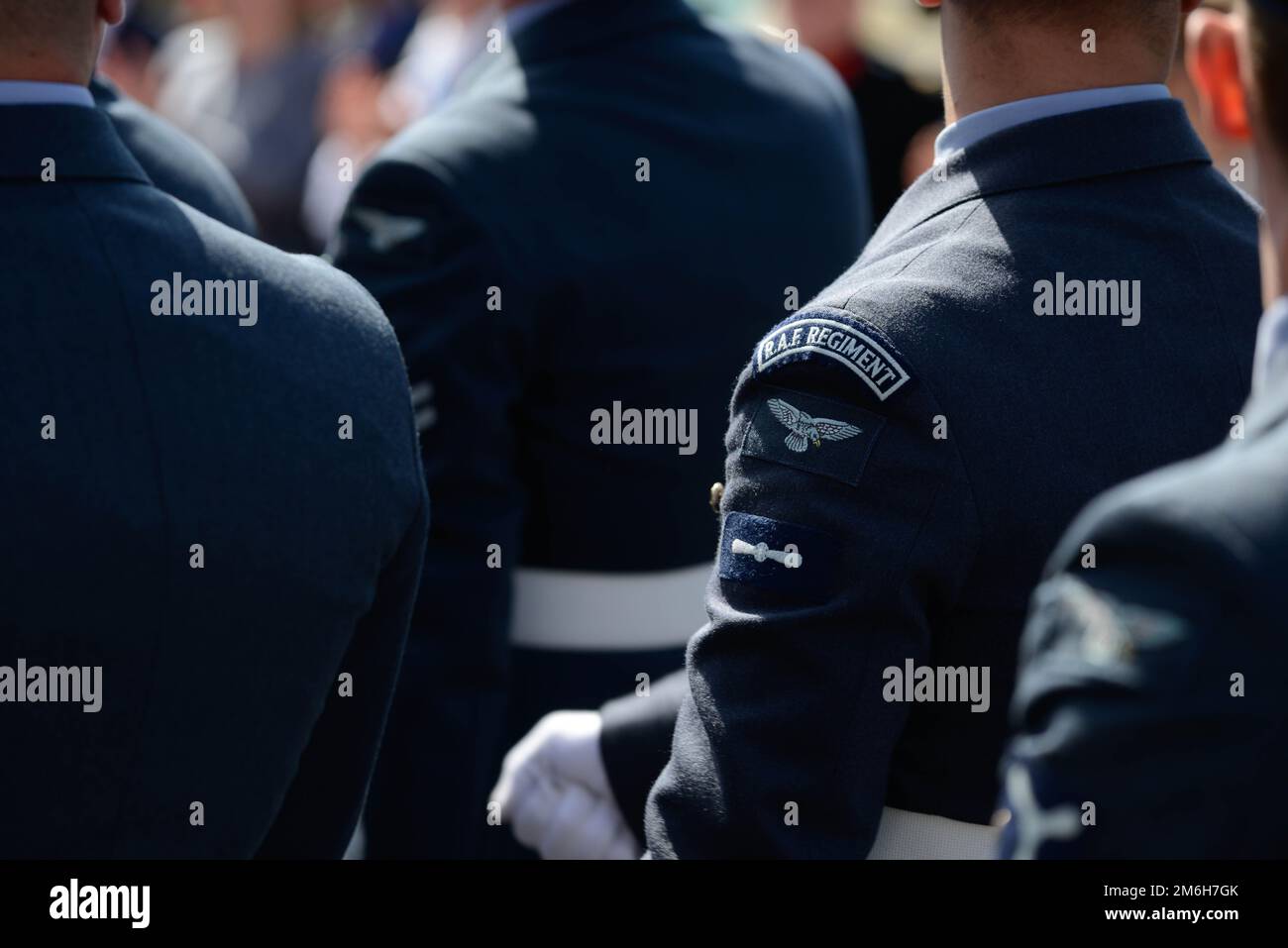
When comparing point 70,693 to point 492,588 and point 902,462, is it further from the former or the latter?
point 492,588

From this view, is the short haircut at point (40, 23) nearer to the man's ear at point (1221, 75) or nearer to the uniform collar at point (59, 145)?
the uniform collar at point (59, 145)

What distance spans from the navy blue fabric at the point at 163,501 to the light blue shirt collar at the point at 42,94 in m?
0.01

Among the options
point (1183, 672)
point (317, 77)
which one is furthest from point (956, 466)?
point (317, 77)

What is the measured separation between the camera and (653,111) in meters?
2.77

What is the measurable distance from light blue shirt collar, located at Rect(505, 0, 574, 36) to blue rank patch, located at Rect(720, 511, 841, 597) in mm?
1332

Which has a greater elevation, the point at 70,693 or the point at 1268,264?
the point at 1268,264

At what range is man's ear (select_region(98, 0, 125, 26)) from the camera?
1.90 metres

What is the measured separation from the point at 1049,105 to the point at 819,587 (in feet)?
1.72

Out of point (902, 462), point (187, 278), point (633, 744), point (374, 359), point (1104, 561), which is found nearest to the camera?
point (1104, 561)

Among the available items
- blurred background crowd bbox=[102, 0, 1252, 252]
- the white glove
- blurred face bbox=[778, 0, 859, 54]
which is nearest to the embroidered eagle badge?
the white glove

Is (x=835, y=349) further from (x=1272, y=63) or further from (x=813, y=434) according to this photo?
(x=1272, y=63)

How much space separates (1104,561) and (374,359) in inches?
39.0

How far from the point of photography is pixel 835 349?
1653 mm

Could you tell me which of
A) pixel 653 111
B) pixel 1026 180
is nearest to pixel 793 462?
pixel 1026 180
